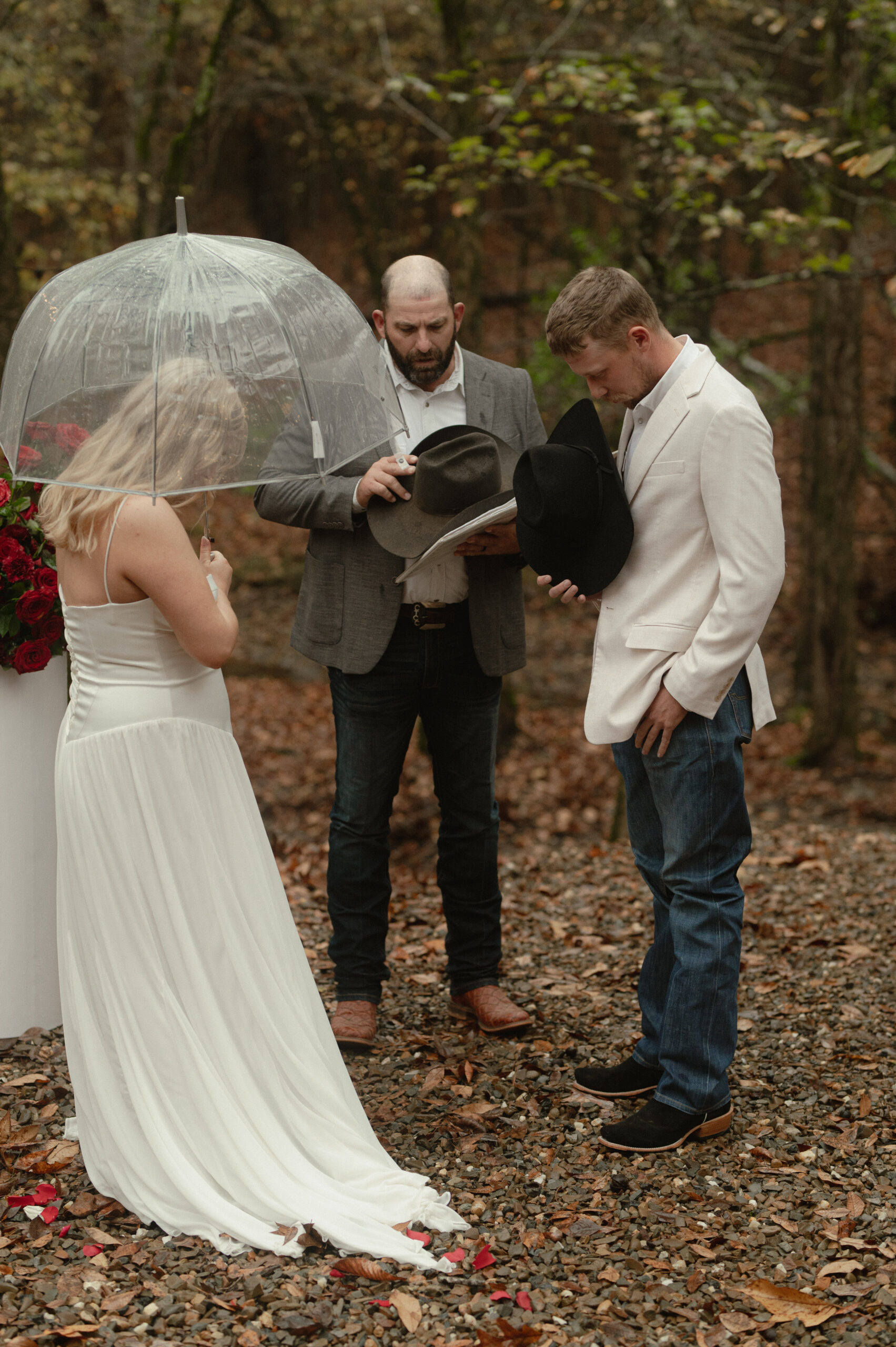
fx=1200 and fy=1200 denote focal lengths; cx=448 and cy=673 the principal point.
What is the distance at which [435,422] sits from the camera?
4133 mm

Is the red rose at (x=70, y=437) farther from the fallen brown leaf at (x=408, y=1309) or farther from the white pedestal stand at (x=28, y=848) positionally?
the fallen brown leaf at (x=408, y=1309)

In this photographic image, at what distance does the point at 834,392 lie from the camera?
934 centimetres

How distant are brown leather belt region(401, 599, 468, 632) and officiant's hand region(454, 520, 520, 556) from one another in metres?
0.27

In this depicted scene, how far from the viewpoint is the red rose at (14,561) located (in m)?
3.88

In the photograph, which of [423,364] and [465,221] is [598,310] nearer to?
[423,364]

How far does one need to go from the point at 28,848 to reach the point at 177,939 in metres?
1.28

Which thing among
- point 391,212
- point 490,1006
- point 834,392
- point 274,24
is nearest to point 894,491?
point 834,392

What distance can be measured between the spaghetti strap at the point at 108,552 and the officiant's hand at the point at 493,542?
1.17 m

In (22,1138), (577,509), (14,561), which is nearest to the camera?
(577,509)

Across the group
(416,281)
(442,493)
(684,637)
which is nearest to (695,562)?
(684,637)

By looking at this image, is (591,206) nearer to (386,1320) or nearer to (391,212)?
(391,212)

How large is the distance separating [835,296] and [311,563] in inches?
258

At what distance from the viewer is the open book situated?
11.8 feet

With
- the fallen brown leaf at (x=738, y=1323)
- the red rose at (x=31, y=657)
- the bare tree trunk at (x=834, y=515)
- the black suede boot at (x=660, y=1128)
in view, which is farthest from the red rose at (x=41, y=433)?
the bare tree trunk at (x=834, y=515)
